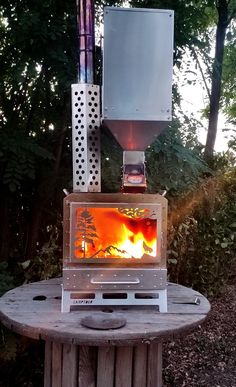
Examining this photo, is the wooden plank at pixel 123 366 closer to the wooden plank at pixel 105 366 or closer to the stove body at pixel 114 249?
the wooden plank at pixel 105 366

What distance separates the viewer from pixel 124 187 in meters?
Answer: 2.25

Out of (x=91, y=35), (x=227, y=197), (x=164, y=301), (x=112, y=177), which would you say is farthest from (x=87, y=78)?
(x=227, y=197)

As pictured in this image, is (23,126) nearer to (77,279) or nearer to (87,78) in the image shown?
(87,78)

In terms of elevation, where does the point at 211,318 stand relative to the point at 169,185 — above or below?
below

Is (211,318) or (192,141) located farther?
(211,318)

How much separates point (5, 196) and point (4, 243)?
0.40 meters

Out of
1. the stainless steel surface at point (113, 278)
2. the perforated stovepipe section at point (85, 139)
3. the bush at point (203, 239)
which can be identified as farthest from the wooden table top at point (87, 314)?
the bush at point (203, 239)

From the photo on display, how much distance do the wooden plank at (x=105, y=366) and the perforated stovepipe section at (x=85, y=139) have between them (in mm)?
793

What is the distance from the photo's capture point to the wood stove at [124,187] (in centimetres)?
212

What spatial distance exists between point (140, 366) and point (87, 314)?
15.2 inches

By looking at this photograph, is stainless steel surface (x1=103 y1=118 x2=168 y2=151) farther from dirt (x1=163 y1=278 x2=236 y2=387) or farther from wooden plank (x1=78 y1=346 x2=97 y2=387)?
dirt (x1=163 y1=278 x2=236 y2=387)

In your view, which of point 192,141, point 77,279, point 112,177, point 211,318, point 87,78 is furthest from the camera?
Answer: point 211,318

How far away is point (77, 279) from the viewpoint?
2188 mm

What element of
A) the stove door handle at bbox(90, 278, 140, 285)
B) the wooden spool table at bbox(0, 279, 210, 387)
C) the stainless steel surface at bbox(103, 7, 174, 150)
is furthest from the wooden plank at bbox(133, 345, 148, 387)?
the stainless steel surface at bbox(103, 7, 174, 150)
